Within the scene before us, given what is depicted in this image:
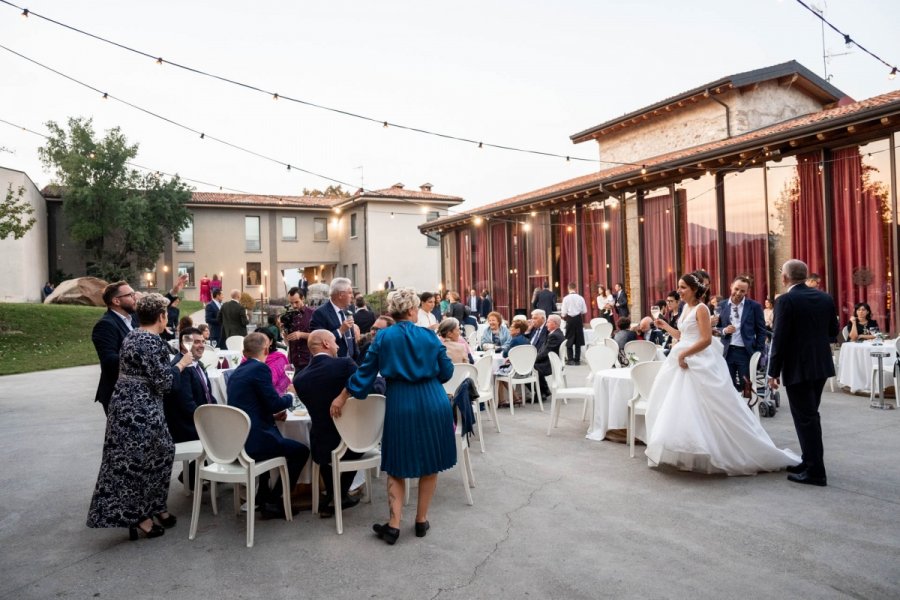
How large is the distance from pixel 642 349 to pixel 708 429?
9.76ft

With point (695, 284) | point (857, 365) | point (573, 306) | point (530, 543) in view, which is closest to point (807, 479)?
point (695, 284)

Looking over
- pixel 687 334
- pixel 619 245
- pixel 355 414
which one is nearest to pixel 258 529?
pixel 355 414

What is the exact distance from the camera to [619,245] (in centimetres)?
1507

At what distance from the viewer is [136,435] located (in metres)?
3.74

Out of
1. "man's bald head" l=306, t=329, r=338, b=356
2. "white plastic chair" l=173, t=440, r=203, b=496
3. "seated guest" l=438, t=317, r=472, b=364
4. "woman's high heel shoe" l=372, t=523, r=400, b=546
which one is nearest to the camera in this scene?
"woman's high heel shoe" l=372, t=523, r=400, b=546

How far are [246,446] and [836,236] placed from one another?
10646 mm

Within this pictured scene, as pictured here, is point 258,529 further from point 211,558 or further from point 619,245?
point 619,245

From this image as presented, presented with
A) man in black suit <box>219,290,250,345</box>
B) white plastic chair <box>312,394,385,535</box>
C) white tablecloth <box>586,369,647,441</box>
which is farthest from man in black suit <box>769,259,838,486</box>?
man in black suit <box>219,290,250,345</box>

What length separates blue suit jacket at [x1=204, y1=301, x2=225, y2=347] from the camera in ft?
37.1

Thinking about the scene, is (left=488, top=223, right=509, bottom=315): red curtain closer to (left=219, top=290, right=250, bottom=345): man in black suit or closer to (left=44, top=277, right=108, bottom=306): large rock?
(left=219, top=290, right=250, bottom=345): man in black suit

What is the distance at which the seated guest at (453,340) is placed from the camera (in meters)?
6.51

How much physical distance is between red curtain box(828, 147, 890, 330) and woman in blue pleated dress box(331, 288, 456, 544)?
9353 mm

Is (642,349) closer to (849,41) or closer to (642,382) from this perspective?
(642,382)

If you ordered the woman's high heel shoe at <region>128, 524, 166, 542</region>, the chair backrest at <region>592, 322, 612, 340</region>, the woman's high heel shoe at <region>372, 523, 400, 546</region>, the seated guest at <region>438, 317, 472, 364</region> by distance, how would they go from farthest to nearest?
the chair backrest at <region>592, 322, 612, 340</region> < the seated guest at <region>438, 317, 472, 364</region> < the woman's high heel shoe at <region>128, 524, 166, 542</region> < the woman's high heel shoe at <region>372, 523, 400, 546</region>
